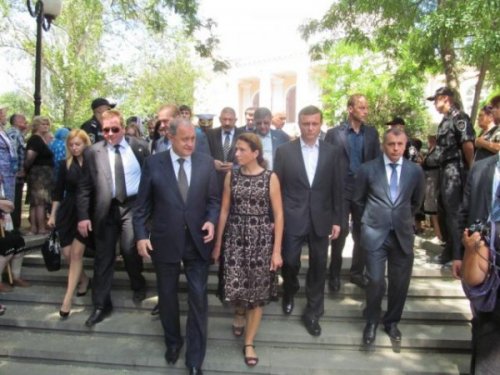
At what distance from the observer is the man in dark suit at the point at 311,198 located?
4.14 m

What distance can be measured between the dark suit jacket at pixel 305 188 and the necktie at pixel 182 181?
945 millimetres

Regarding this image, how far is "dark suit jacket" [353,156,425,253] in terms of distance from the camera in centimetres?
401

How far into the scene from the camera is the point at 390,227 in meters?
4.01

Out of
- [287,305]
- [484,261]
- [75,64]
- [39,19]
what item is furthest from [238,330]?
[75,64]

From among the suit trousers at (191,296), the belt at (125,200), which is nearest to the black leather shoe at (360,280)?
the suit trousers at (191,296)

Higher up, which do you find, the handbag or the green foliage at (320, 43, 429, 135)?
the green foliage at (320, 43, 429, 135)

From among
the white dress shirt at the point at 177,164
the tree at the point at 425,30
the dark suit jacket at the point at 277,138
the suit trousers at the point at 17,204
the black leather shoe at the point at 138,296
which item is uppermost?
the tree at the point at 425,30

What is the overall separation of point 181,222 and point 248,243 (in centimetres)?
60

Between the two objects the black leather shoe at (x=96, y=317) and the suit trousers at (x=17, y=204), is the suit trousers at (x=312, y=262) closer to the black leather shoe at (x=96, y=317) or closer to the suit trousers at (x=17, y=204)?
the black leather shoe at (x=96, y=317)

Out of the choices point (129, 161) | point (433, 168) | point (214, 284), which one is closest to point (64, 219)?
point (129, 161)

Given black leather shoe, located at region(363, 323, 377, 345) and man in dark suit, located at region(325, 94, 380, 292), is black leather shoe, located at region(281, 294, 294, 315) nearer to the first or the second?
man in dark suit, located at region(325, 94, 380, 292)

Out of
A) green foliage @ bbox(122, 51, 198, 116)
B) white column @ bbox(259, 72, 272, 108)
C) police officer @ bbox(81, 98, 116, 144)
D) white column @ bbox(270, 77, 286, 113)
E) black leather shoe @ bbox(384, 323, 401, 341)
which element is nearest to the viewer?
black leather shoe @ bbox(384, 323, 401, 341)

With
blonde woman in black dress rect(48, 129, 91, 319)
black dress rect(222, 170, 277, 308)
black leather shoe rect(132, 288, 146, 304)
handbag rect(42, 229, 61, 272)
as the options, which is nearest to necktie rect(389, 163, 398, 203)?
black dress rect(222, 170, 277, 308)

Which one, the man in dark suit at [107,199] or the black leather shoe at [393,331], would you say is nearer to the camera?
the black leather shoe at [393,331]
